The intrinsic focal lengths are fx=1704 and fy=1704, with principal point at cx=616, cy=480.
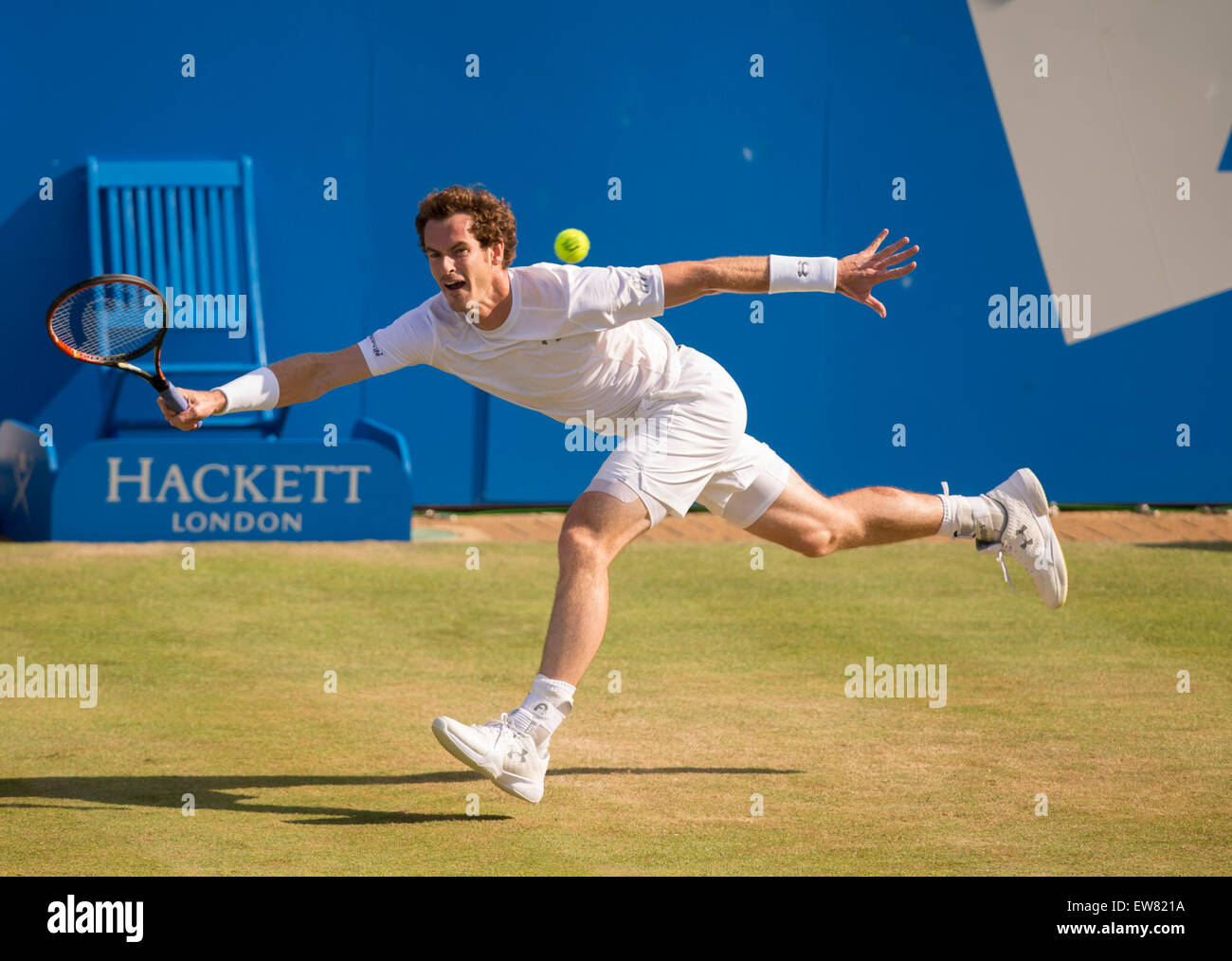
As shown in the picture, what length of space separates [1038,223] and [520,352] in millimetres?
6032

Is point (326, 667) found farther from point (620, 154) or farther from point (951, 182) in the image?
point (951, 182)

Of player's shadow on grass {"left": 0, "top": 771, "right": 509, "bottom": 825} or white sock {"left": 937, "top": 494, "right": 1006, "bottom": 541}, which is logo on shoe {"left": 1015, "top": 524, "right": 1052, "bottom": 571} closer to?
white sock {"left": 937, "top": 494, "right": 1006, "bottom": 541}

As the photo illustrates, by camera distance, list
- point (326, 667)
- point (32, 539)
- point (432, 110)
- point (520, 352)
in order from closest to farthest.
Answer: point (520, 352)
point (326, 667)
point (32, 539)
point (432, 110)

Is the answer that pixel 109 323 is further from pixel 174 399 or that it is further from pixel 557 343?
pixel 557 343

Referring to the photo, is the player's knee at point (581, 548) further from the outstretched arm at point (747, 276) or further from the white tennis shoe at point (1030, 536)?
the white tennis shoe at point (1030, 536)

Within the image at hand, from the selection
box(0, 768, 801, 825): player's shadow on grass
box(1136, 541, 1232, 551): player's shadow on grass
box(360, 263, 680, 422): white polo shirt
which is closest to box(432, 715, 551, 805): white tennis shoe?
box(0, 768, 801, 825): player's shadow on grass

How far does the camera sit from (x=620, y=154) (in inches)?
387

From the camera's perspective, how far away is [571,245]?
9.34 metres

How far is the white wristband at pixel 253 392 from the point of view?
15.7 feet

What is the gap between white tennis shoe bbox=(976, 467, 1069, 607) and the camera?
564 cm

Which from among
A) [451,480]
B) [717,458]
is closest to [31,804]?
[717,458]

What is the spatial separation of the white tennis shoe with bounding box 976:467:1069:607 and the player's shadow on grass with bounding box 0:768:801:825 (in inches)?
49.8

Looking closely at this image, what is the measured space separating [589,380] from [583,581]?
2.40 feet

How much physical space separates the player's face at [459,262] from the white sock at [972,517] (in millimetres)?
1736
